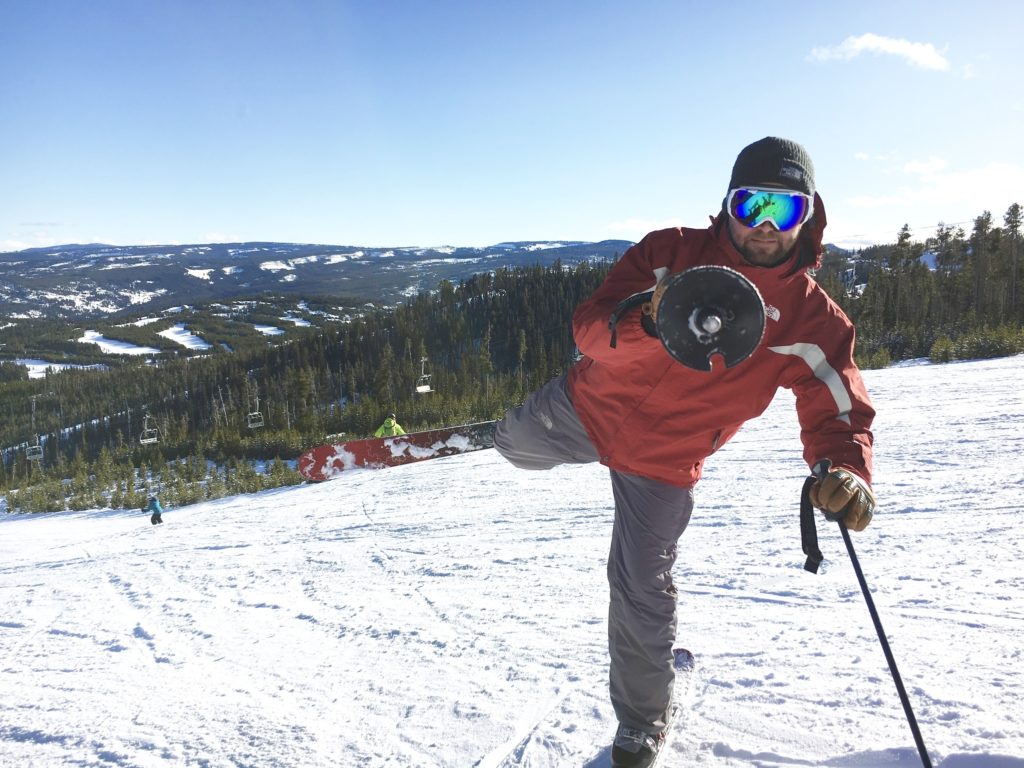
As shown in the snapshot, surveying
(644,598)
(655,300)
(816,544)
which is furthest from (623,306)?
(644,598)

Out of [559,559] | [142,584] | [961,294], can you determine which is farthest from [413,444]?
[961,294]

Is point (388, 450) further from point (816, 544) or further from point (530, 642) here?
point (816, 544)

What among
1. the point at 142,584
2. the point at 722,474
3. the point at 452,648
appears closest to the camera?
the point at 452,648

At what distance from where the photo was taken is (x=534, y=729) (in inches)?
109

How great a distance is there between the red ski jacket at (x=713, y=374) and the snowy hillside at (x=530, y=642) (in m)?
1.24

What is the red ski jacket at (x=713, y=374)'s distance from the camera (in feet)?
6.85

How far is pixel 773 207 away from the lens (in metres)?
2.14

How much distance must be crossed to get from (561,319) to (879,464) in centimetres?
8419

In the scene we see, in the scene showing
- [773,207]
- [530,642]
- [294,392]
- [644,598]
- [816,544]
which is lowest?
[294,392]

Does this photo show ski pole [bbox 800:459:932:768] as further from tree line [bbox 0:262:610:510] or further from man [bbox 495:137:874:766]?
tree line [bbox 0:262:610:510]

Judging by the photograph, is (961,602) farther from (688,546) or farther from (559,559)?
(559,559)

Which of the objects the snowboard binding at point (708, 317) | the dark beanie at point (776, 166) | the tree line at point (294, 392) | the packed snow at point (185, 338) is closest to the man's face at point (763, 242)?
the dark beanie at point (776, 166)

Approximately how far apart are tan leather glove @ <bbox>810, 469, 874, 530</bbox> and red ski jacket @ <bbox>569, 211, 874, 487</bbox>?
87 mm

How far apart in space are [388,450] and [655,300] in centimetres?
848
